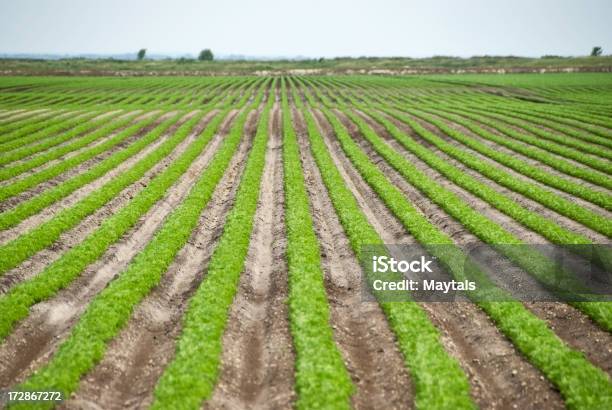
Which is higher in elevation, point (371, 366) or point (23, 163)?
point (23, 163)

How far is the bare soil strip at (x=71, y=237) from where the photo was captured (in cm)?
1428

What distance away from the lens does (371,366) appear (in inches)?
409

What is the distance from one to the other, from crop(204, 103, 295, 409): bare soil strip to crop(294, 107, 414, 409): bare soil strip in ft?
5.73

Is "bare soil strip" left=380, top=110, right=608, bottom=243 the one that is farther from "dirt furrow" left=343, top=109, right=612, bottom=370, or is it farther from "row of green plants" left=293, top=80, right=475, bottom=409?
"row of green plants" left=293, top=80, right=475, bottom=409

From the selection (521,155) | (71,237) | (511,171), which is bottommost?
(71,237)

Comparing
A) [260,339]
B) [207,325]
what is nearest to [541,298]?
[260,339]

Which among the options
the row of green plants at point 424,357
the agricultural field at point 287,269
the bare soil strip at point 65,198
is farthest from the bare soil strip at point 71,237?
the row of green plants at point 424,357

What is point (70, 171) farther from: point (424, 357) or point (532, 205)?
point (532, 205)

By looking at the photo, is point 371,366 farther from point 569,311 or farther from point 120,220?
point 120,220

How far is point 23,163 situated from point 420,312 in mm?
29764

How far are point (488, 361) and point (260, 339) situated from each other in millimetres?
6721

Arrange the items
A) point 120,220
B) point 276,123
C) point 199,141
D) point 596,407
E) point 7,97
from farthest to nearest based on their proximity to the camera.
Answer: point 7,97 < point 276,123 < point 199,141 < point 120,220 < point 596,407

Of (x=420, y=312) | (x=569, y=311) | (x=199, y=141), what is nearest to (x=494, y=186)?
(x=569, y=311)

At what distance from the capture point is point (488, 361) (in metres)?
10.5
